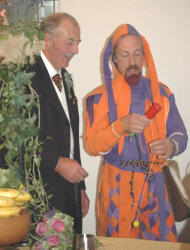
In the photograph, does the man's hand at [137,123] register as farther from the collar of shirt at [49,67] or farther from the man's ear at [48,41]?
the man's ear at [48,41]

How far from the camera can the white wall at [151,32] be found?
268 centimetres

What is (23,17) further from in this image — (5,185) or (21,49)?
(5,185)

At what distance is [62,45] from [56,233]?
1.08 metres

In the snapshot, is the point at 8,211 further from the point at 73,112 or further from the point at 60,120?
the point at 73,112

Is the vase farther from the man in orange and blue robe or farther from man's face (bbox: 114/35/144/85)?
man's face (bbox: 114/35/144/85)

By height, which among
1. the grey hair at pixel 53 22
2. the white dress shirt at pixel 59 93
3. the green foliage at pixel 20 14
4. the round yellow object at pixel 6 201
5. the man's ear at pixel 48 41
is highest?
the grey hair at pixel 53 22

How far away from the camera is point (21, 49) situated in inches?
46.4

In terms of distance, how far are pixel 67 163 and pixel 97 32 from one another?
1349 mm

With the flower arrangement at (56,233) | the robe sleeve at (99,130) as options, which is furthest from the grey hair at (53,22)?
the flower arrangement at (56,233)

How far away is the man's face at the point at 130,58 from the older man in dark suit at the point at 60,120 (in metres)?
0.23

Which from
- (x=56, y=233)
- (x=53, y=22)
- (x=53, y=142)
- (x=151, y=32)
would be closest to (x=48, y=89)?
(x=53, y=142)

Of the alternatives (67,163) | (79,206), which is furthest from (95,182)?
(67,163)

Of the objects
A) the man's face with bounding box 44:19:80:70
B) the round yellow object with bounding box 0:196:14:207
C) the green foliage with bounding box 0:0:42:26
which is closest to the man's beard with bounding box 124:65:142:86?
the man's face with bounding box 44:19:80:70

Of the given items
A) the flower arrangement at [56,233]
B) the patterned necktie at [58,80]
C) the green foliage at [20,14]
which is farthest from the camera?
the patterned necktie at [58,80]
